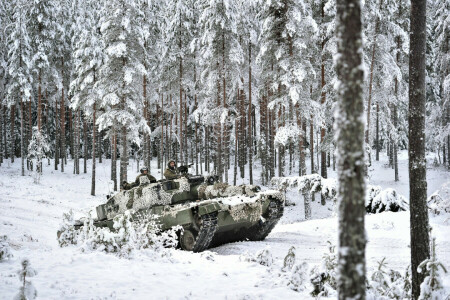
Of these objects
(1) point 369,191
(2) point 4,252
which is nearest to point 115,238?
(2) point 4,252

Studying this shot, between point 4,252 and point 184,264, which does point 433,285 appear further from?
point 4,252

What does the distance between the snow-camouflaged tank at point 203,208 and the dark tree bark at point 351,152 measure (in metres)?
7.78

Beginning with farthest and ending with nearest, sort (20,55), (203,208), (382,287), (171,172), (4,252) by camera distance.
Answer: (20,55), (171,172), (203,208), (4,252), (382,287)

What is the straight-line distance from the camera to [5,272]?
21.9 ft

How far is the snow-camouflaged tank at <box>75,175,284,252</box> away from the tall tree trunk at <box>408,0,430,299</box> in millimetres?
5834

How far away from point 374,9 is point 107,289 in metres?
16.4

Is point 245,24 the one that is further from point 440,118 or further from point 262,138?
point 440,118

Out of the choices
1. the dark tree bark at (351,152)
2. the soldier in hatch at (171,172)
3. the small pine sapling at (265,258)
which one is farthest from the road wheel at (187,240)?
the dark tree bark at (351,152)

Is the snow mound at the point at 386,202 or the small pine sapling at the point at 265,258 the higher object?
the snow mound at the point at 386,202

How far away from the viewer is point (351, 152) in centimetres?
293

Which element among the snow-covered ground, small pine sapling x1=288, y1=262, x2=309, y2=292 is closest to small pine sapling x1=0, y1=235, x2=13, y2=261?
the snow-covered ground

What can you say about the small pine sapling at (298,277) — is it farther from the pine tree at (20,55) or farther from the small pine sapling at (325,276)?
the pine tree at (20,55)

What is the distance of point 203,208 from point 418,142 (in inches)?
245

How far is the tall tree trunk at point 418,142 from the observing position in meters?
5.85
